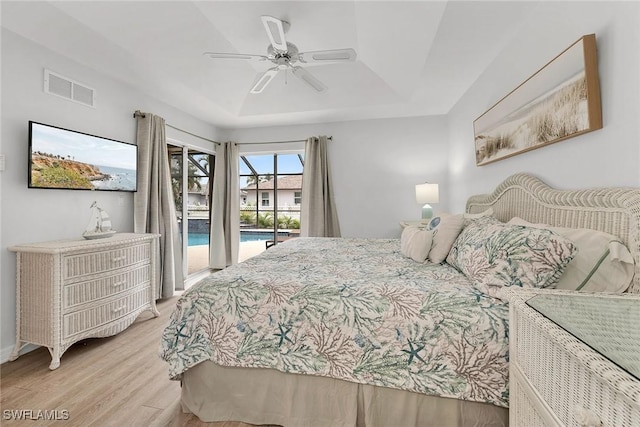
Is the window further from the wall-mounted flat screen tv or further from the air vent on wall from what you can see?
the air vent on wall

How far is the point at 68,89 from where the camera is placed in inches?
103

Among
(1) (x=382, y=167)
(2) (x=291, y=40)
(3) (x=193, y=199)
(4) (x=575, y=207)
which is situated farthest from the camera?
(3) (x=193, y=199)

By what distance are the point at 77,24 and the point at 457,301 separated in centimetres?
322

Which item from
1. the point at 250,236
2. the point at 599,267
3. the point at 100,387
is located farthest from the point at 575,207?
the point at 250,236

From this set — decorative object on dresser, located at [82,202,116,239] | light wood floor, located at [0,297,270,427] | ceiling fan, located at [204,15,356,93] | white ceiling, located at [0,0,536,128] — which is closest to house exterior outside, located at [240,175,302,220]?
white ceiling, located at [0,0,536,128]

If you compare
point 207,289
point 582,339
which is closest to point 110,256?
point 207,289

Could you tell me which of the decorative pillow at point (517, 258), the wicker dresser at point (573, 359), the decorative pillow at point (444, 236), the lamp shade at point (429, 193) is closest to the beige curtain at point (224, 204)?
the lamp shade at point (429, 193)

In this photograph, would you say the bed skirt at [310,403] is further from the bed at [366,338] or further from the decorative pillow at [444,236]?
the decorative pillow at [444,236]

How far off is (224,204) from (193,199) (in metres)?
0.50

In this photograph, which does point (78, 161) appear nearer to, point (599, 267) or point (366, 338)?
point (366, 338)

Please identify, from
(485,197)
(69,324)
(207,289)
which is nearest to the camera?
(207,289)

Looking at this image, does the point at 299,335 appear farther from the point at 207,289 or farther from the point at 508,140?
the point at 508,140

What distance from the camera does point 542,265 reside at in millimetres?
1272

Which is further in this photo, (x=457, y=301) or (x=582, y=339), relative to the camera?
(x=457, y=301)
